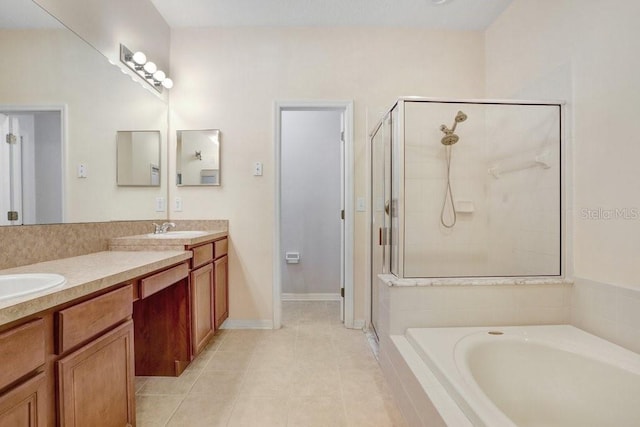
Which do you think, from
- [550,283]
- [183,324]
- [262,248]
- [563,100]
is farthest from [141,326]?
[563,100]

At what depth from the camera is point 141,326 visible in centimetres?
175

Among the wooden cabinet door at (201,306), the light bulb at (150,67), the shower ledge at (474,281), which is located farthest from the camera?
the light bulb at (150,67)

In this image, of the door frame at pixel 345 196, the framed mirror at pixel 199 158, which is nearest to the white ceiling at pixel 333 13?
the door frame at pixel 345 196

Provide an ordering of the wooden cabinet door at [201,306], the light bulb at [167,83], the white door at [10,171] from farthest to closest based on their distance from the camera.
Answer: the light bulb at [167,83] → the wooden cabinet door at [201,306] → the white door at [10,171]

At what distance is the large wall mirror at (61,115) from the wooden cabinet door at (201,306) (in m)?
0.67

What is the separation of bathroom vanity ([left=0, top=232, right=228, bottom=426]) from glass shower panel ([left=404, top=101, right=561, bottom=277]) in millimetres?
1320

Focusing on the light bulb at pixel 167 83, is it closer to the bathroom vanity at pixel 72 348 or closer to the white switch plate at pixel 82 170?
the white switch plate at pixel 82 170

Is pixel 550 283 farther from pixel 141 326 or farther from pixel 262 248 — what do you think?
pixel 141 326

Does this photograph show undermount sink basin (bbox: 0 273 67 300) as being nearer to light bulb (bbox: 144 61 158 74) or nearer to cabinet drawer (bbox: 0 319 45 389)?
cabinet drawer (bbox: 0 319 45 389)

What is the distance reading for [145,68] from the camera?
6.94 feet

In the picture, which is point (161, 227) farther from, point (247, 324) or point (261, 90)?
point (261, 90)

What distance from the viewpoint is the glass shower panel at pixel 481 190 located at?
5.60 feet
